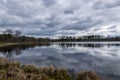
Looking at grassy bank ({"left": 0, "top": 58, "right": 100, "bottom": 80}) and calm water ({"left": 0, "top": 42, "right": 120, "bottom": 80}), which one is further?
calm water ({"left": 0, "top": 42, "right": 120, "bottom": 80})

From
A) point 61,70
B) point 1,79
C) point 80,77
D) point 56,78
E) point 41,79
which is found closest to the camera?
point 1,79

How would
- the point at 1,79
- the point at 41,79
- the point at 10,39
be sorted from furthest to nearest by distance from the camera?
the point at 10,39 → the point at 41,79 → the point at 1,79

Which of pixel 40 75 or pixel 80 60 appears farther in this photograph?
pixel 80 60

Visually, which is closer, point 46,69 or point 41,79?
point 41,79

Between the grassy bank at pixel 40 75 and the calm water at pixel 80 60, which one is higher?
the grassy bank at pixel 40 75

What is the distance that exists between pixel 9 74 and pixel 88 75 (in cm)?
516

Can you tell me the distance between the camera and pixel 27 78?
9914 millimetres

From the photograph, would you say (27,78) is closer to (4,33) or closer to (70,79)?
(70,79)

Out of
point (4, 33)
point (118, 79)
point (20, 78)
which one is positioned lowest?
point (118, 79)

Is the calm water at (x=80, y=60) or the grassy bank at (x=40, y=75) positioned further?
the calm water at (x=80, y=60)

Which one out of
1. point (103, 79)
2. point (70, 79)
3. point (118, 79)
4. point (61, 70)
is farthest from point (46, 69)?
point (118, 79)

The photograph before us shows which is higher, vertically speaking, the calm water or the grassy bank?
the grassy bank

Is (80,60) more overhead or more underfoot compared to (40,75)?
more underfoot

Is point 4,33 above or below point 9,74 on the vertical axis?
above
